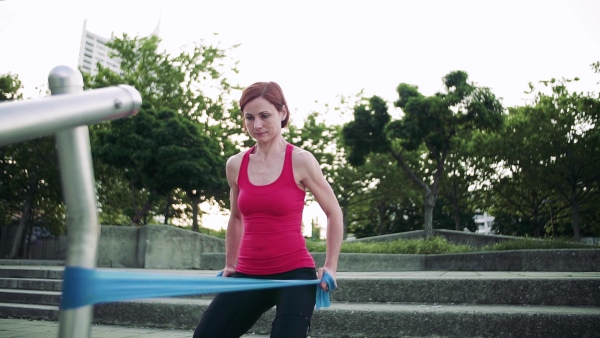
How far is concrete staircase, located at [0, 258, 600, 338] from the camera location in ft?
13.4

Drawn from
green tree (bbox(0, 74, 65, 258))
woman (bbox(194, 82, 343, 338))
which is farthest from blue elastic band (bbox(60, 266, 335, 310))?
green tree (bbox(0, 74, 65, 258))

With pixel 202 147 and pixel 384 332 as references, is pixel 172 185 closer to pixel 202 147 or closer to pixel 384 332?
pixel 202 147

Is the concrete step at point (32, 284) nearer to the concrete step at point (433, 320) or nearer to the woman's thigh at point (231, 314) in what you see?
the concrete step at point (433, 320)

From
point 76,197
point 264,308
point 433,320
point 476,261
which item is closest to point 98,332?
point 433,320

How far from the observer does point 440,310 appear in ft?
14.5

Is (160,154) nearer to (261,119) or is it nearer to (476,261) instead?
(476,261)

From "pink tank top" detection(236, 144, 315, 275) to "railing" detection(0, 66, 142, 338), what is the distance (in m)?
1.69

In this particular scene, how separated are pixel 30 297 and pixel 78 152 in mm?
7430

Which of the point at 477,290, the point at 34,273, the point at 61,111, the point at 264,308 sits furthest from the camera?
the point at 34,273

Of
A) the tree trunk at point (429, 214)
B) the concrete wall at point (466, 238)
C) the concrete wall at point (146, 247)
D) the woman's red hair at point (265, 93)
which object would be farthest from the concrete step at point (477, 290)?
the concrete wall at point (466, 238)

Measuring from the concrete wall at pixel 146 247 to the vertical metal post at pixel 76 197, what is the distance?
11144mm

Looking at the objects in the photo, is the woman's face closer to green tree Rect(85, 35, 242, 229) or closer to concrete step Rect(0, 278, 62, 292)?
concrete step Rect(0, 278, 62, 292)

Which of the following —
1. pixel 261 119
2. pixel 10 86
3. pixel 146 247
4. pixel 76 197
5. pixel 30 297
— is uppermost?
pixel 10 86

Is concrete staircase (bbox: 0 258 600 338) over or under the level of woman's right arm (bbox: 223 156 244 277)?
under
